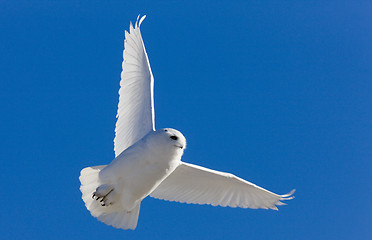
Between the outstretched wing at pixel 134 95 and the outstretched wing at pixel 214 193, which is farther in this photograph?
the outstretched wing at pixel 214 193

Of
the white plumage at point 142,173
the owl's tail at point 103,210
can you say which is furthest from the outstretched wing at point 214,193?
the owl's tail at point 103,210

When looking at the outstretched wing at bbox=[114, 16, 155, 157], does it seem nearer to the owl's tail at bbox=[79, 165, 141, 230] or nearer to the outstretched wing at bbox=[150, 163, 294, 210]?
the owl's tail at bbox=[79, 165, 141, 230]

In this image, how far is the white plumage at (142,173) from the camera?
33.0ft

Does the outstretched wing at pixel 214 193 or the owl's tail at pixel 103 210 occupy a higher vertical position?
the outstretched wing at pixel 214 193

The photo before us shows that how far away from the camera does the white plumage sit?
33.0 ft

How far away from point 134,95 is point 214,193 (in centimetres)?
248

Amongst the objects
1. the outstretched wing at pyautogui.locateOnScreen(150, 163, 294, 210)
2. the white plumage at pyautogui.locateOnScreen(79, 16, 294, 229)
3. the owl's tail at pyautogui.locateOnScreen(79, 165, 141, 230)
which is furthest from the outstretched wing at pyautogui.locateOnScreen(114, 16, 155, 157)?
the outstretched wing at pyautogui.locateOnScreen(150, 163, 294, 210)

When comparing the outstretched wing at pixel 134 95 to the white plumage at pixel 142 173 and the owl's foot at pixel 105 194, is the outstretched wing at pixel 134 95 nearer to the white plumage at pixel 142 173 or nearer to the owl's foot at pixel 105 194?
the white plumage at pixel 142 173

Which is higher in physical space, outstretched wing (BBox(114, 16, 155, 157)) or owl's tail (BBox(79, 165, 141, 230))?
outstretched wing (BBox(114, 16, 155, 157))

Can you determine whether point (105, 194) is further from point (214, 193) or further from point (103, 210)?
point (214, 193)

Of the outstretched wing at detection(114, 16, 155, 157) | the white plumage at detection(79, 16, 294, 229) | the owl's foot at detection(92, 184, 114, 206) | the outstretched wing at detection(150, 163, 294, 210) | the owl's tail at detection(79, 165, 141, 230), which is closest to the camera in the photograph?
the white plumage at detection(79, 16, 294, 229)

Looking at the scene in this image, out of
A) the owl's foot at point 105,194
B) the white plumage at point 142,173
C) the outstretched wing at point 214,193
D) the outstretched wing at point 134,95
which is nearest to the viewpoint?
the white plumage at point 142,173

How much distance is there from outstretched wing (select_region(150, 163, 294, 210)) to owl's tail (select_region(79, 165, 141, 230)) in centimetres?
93

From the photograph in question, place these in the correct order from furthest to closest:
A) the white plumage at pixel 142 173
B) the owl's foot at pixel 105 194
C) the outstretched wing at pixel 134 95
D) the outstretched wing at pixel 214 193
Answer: the outstretched wing at pixel 214 193 → the outstretched wing at pixel 134 95 → the owl's foot at pixel 105 194 → the white plumage at pixel 142 173
